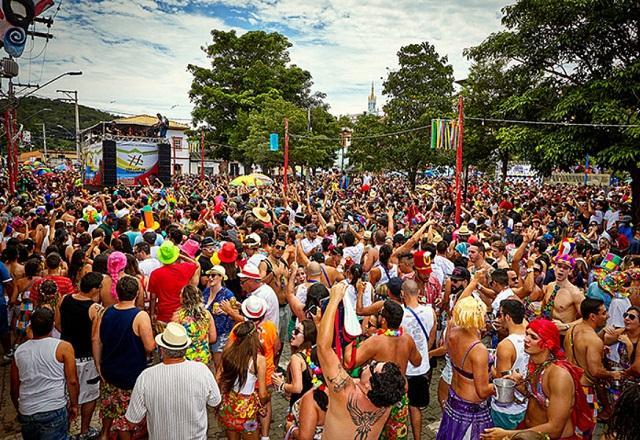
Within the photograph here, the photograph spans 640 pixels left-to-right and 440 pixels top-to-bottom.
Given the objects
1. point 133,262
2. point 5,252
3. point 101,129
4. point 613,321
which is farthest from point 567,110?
point 101,129

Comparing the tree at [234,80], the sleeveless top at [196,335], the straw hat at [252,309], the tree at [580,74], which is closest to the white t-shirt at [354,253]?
the sleeveless top at [196,335]

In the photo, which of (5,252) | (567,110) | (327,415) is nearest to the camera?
(327,415)

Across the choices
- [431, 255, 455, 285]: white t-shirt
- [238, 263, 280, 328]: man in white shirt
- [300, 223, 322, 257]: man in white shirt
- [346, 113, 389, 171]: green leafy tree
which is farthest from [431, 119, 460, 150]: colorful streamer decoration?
[238, 263, 280, 328]: man in white shirt

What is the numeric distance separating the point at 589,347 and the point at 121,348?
413cm

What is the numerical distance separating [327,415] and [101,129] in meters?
32.3

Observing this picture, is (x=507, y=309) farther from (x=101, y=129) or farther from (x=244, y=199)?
(x=101, y=129)

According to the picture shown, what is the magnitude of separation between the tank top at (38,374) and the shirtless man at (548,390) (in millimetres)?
3314

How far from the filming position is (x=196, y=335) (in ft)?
13.7

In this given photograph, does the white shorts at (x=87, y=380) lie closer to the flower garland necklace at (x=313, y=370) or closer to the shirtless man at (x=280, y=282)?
the shirtless man at (x=280, y=282)

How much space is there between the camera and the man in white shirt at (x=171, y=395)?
299 centimetres

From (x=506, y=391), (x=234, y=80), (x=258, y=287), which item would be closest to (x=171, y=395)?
(x=258, y=287)

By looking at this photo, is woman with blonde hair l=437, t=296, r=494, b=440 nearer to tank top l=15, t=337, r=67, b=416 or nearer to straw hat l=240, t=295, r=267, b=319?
straw hat l=240, t=295, r=267, b=319

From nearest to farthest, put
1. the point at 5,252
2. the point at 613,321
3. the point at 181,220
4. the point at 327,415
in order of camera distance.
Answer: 1. the point at 327,415
2. the point at 613,321
3. the point at 5,252
4. the point at 181,220

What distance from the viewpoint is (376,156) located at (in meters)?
26.6
